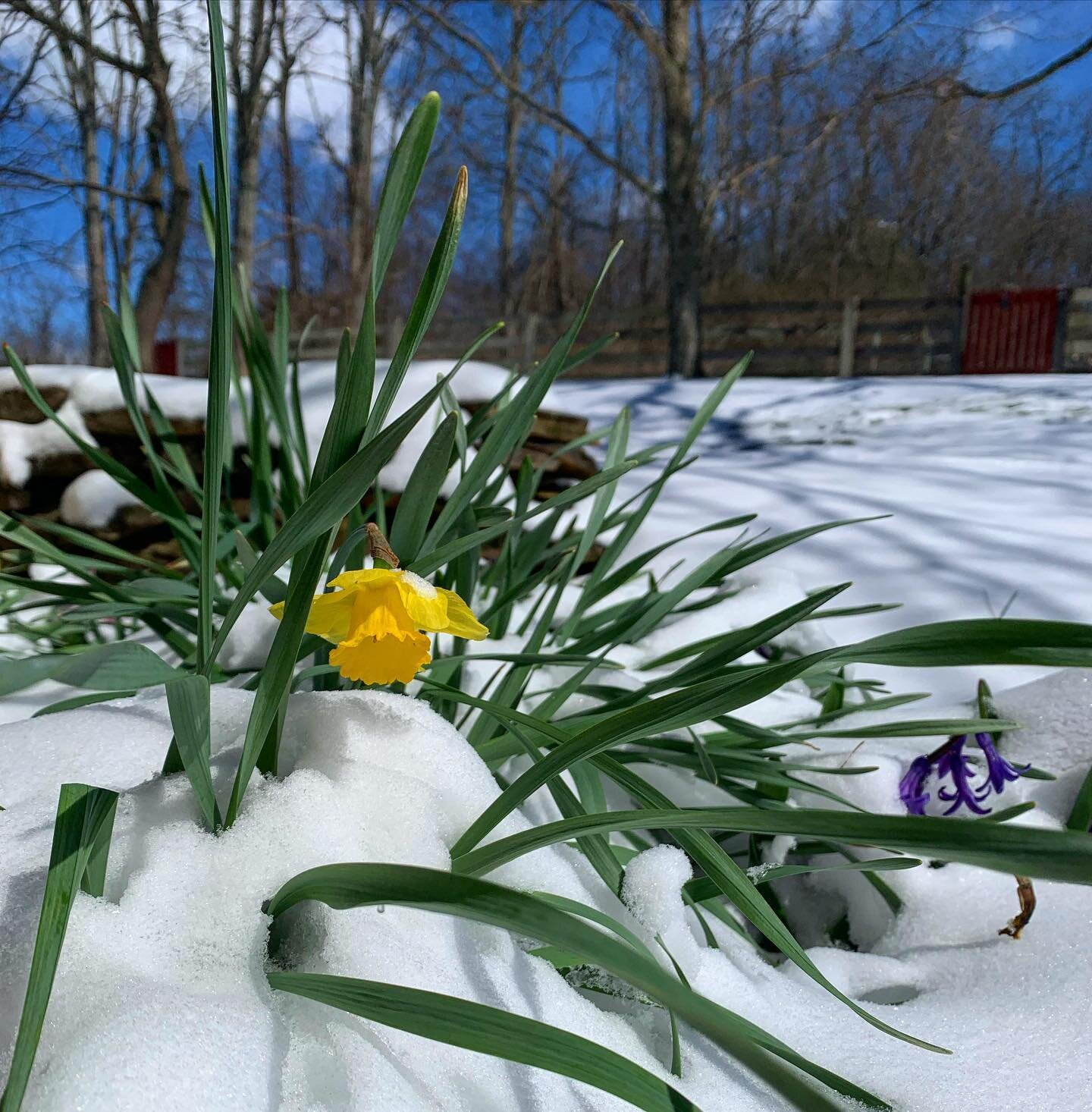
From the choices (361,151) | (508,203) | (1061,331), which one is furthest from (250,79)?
(508,203)

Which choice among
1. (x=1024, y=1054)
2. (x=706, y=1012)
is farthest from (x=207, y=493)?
(x=1024, y=1054)

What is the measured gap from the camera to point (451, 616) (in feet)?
1.56

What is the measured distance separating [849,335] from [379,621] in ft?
26.9

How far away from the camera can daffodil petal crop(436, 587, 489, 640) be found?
47 centimetres

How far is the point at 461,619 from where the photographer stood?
0.48m

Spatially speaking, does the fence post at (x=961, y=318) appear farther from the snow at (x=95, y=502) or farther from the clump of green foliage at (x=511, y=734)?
the clump of green foliage at (x=511, y=734)

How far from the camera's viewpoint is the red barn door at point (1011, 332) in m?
A: 3.98

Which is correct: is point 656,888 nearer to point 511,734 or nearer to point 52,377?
point 511,734

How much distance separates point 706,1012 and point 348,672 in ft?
0.85

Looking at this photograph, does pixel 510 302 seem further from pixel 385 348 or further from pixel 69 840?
pixel 69 840

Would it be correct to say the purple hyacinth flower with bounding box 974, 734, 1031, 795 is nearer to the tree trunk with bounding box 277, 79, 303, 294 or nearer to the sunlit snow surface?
the sunlit snow surface

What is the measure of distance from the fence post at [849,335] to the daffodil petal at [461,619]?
7.95m

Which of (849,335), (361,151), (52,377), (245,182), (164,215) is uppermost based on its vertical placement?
(361,151)

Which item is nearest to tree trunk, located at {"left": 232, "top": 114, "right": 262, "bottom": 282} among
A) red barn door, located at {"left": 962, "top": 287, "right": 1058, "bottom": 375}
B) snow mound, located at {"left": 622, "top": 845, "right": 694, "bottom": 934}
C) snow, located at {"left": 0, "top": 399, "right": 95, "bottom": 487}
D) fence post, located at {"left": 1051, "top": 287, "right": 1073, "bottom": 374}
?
snow, located at {"left": 0, "top": 399, "right": 95, "bottom": 487}
